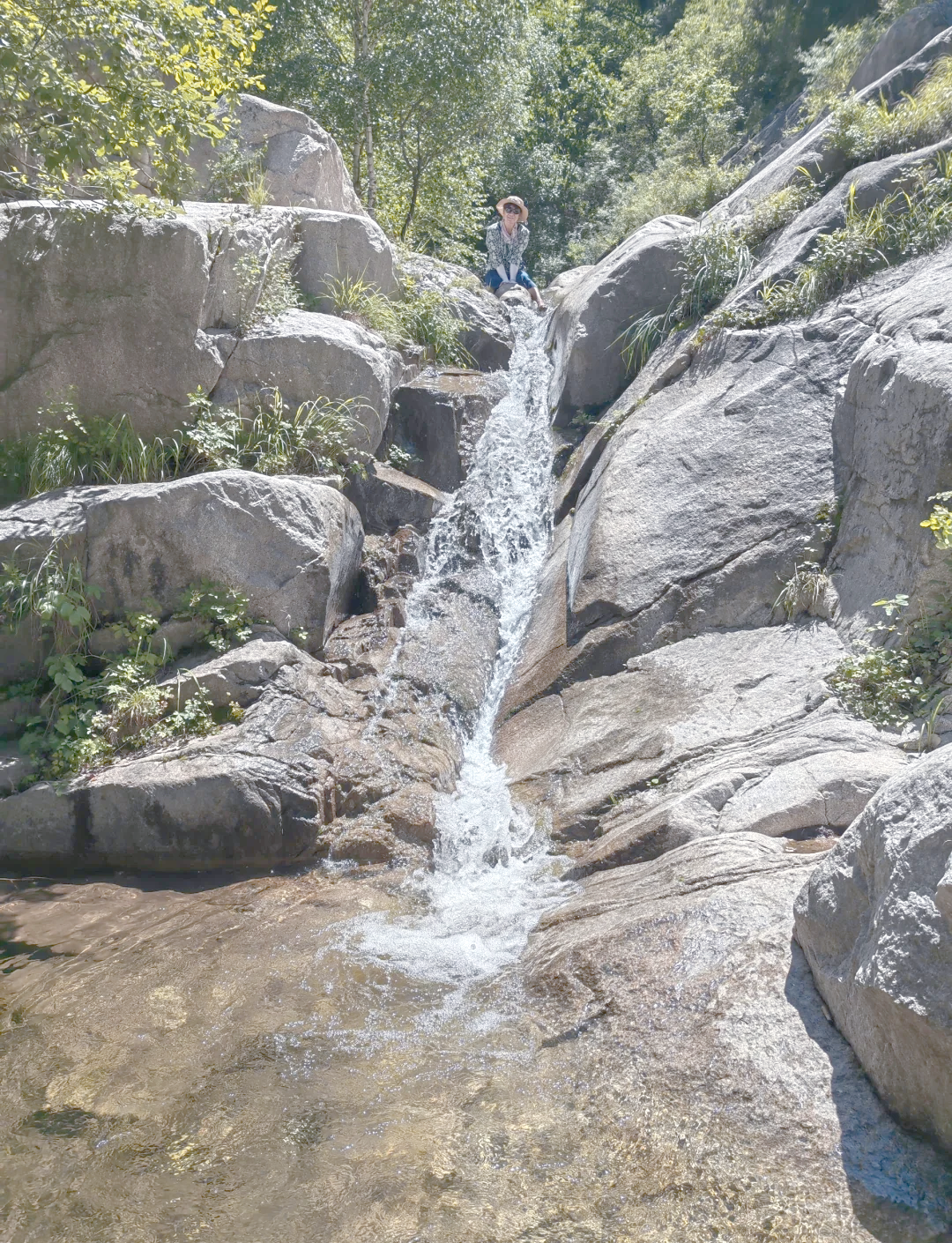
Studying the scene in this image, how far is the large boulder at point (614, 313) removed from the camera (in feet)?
32.3

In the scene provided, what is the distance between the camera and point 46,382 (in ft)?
24.7

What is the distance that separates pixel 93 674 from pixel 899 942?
573cm

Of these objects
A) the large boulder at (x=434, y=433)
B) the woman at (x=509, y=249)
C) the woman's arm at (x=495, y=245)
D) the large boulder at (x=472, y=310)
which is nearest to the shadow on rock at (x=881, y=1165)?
the large boulder at (x=434, y=433)

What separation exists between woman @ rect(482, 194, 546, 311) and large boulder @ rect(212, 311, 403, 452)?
6.06 meters

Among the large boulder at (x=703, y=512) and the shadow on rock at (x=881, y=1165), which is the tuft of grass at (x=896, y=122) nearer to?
the large boulder at (x=703, y=512)

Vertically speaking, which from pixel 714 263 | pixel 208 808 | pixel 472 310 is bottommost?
pixel 208 808

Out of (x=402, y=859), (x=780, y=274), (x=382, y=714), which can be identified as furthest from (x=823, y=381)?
(x=402, y=859)

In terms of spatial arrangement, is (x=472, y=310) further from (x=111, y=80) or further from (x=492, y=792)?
(x=492, y=792)

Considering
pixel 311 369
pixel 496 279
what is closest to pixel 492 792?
pixel 311 369

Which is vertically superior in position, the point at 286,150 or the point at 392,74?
the point at 392,74

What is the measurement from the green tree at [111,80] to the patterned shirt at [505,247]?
718cm

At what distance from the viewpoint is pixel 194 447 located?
25.3 feet

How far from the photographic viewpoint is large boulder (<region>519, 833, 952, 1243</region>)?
8.93 feet

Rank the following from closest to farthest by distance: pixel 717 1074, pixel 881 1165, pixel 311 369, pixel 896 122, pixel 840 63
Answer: pixel 881 1165 < pixel 717 1074 < pixel 311 369 < pixel 896 122 < pixel 840 63
